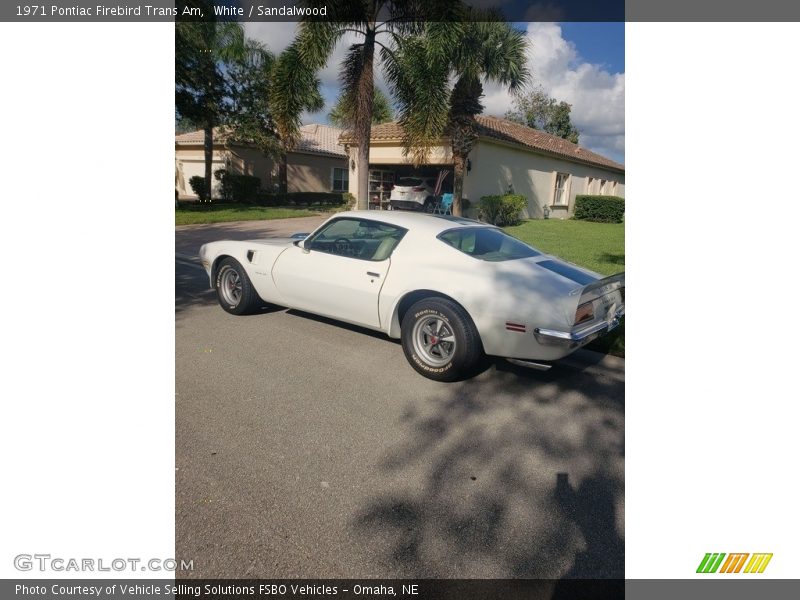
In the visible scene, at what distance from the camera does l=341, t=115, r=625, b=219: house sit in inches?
701

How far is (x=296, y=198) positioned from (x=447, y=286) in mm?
23141

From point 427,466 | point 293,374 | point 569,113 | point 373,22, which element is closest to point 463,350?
point 427,466

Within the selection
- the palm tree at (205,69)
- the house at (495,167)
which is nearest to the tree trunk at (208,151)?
the palm tree at (205,69)

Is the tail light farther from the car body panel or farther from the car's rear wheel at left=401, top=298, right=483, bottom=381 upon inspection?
the car's rear wheel at left=401, top=298, right=483, bottom=381

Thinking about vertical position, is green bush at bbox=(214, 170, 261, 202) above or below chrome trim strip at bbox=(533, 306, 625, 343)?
above

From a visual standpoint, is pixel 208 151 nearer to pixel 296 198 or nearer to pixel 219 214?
pixel 296 198

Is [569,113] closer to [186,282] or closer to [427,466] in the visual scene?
[186,282]

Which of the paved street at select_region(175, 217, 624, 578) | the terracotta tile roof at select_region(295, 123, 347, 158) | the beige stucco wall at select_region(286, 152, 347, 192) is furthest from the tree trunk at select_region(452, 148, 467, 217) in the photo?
the beige stucco wall at select_region(286, 152, 347, 192)

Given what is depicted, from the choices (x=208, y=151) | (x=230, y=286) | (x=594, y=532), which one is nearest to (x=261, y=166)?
(x=208, y=151)

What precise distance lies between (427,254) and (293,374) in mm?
1503

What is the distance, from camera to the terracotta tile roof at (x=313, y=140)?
28141 mm

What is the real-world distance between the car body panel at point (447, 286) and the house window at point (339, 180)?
85.3 feet

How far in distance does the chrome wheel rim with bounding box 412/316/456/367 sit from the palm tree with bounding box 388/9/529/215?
27.6ft

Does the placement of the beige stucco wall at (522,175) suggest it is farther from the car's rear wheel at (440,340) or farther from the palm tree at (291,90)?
the car's rear wheel at (440,340)
